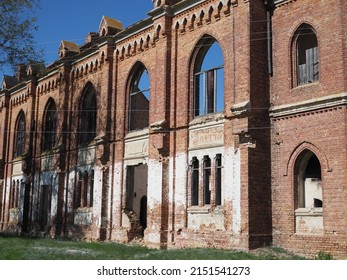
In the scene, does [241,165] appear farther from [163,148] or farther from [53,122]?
[53,122]

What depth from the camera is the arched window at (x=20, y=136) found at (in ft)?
104

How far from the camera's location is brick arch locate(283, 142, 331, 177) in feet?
45.6

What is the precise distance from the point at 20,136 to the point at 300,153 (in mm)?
22413

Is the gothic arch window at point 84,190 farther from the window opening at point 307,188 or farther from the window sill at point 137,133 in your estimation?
the window opening at point 307,188

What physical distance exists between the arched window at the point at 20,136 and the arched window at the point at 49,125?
12.0ft

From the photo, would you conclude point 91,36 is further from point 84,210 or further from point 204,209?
point 204,209

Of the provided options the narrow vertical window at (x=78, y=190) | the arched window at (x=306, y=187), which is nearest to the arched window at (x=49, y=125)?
the narrow vertical window at (x=78, y=190)

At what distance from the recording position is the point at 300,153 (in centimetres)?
1473

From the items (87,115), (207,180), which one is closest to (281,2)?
(207,180)

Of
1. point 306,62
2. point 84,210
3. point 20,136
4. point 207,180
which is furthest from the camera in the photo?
point 20,136

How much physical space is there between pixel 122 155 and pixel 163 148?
3425 millimetres

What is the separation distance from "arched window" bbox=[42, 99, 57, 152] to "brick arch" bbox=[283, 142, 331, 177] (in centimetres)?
1661

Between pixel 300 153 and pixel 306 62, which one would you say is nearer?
pixel 300 153

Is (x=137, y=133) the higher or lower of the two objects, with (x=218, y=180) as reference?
higher
